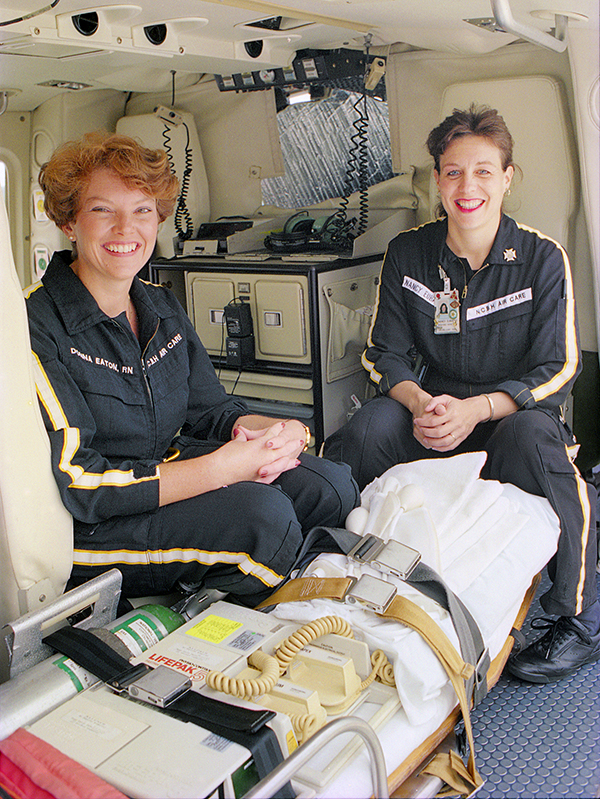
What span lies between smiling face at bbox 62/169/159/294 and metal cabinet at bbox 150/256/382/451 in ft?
4.63

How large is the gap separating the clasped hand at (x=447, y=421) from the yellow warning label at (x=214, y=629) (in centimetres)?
108

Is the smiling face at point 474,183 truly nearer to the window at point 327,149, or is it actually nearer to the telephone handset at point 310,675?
the window at point 327,149

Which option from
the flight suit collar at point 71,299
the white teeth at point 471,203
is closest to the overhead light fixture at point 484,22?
the white teeth at point 471,203

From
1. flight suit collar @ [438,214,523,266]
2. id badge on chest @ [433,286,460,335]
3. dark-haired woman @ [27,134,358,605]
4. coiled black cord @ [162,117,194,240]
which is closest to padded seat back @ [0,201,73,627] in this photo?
dark-haired woman @ [27,134,358,605]

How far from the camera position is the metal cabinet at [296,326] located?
11.7ft

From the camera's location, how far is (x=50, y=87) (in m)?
4.13

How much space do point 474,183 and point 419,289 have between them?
1.38 feet

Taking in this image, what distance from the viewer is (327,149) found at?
4242mm

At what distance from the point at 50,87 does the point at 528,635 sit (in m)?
3.58

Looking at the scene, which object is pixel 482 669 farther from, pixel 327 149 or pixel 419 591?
pixel 327 149

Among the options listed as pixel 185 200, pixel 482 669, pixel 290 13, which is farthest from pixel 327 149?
pixel 482 669

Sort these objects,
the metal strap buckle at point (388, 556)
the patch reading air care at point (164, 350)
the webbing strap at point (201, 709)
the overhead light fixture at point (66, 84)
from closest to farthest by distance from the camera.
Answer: the webbing strap at point (201, 709), the metal strap buckle at point (388, 556), the patch reading air care at point (164, 350), the overhead light fixture at point (66, 84)

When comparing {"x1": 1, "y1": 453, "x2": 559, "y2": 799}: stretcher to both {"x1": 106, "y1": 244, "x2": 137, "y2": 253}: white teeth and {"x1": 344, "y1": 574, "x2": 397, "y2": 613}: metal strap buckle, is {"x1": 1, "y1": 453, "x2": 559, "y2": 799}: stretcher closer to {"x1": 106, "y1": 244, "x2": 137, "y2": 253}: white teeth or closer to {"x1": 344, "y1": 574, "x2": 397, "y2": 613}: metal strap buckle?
{"x1": 344, "y1": 574, "x2": 397, "y2": 613}: metal strap buckle

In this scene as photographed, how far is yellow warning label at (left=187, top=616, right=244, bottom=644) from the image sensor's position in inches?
65.3
